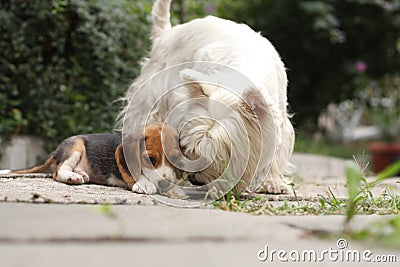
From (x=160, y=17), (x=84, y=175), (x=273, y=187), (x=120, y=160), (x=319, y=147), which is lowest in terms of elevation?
(x=319, y=147)

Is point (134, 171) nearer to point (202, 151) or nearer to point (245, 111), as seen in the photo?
point (202, 151)

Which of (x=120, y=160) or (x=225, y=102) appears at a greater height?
(x=225, y=102)

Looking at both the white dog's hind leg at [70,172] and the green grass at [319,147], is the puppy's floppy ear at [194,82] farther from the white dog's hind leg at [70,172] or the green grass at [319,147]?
the green grass at [319,147]

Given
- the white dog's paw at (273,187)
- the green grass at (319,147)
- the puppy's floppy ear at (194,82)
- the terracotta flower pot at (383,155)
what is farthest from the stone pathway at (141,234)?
the terracotta flower pot at (383,155)

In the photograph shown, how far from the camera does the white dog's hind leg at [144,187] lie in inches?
132

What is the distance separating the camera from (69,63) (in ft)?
18.5

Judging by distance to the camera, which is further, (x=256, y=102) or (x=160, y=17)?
(x=160, y=17)

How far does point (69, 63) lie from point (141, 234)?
12.7 feet

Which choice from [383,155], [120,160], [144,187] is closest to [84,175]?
[120,160]

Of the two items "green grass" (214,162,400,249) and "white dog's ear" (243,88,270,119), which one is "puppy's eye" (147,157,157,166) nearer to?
"green grass" (214,162,400,249)

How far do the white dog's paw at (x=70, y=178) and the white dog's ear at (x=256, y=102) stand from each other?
102cm

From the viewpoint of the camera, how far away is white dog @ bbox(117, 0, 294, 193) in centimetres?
330

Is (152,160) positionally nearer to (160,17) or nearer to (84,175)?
(84,175)

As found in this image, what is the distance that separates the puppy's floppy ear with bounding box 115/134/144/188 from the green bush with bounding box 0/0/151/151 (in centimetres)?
178
